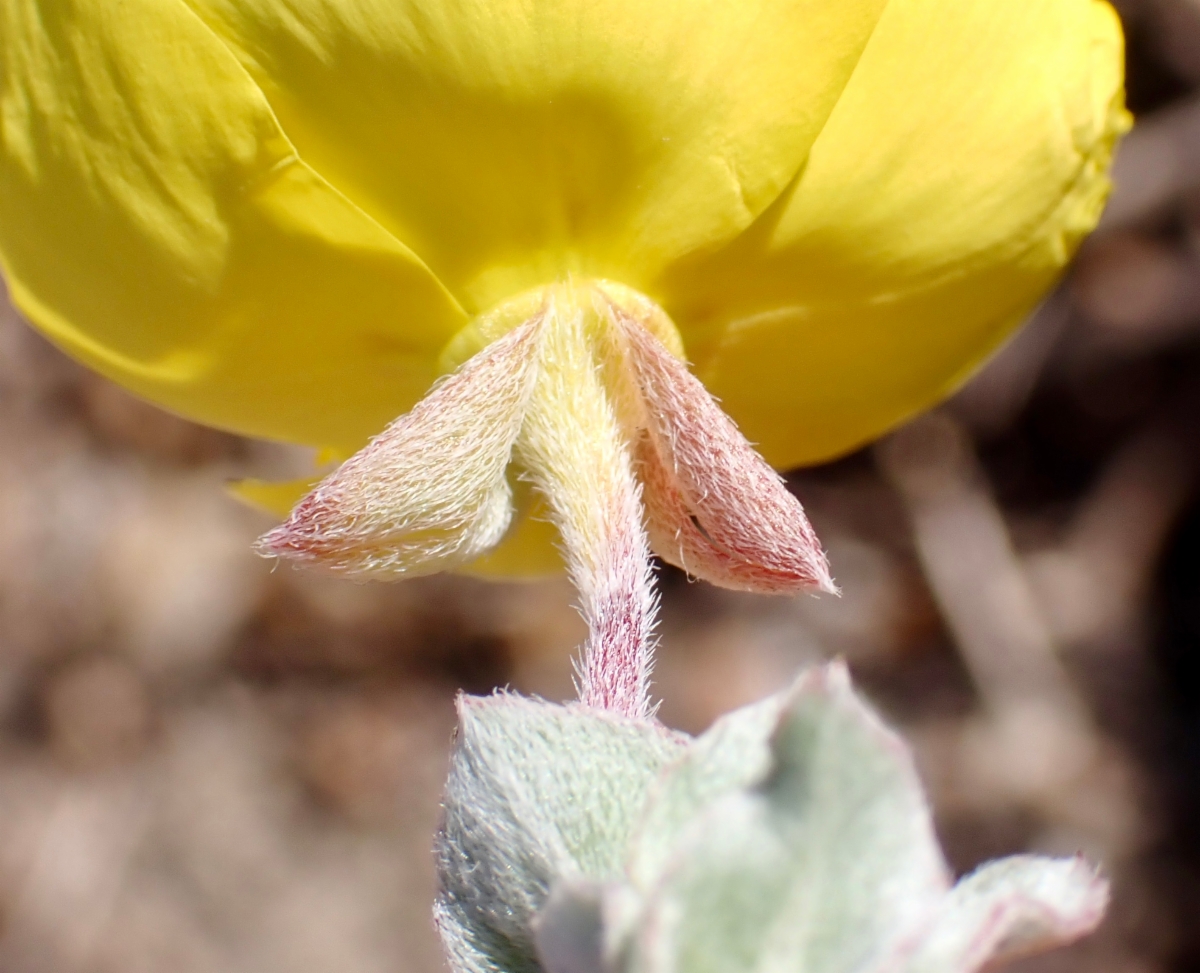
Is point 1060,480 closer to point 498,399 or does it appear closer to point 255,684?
point 255,684

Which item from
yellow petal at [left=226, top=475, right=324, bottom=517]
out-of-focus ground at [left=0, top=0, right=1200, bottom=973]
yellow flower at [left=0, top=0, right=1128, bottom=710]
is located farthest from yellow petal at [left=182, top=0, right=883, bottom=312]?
out-of-focus ground at [left=0, top=0, right=1200, bottom=973]

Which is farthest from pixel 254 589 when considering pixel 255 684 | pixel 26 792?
pixel 26 792

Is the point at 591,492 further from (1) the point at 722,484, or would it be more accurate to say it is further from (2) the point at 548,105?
(2) the point at 548,105

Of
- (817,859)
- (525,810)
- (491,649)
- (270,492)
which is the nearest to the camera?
(817,859)

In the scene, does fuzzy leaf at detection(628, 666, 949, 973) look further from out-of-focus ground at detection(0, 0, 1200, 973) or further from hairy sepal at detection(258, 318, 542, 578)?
out-of-focus ground at detection(0, 0, 1200, 973)

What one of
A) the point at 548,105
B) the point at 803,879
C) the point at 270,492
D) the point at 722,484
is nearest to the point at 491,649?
the point at 270,492

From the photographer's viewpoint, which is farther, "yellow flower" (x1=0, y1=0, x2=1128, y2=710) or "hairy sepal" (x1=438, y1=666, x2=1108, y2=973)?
"yellow flower" (x1=0, y1=0, x2=1128, y2=710)
